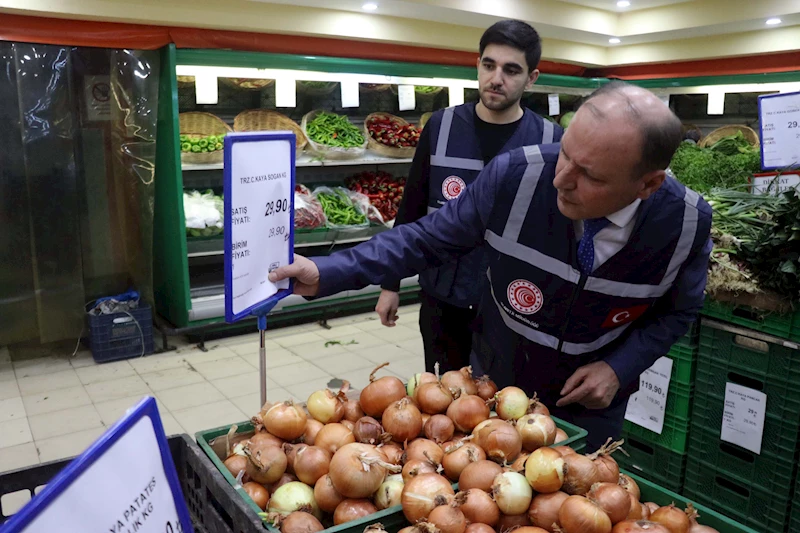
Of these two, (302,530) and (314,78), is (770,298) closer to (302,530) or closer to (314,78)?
(302,530)

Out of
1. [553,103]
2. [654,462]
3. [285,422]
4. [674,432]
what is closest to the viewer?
[285,422]

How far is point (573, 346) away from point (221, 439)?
3.52ft

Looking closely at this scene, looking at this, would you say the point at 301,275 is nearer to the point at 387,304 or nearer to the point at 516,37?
the point at 387,304

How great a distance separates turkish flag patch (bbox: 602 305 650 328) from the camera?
1.92 metres

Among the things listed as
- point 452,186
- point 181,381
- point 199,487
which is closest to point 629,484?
point 199,487

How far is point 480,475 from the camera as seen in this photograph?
1.34 metres

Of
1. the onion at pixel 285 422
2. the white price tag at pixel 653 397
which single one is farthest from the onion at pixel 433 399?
the white price tag at pixel 653 397

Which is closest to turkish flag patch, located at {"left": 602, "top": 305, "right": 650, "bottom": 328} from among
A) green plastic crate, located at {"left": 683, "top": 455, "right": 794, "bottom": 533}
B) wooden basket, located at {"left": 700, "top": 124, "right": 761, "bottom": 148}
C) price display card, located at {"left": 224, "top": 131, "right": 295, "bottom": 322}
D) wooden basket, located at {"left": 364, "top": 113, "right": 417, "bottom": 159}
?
price display card, located at {"left": 224, "top": 131, "right": 295, "bottom": 322}

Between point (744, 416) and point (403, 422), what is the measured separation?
2022mm

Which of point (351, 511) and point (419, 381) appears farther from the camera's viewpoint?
point (419, 381)

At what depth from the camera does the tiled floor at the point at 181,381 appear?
149 inches

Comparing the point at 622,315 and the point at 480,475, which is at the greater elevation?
the point at 622,315

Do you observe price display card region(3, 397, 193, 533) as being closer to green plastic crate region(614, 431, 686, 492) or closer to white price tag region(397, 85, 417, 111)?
green plastic crate region(614, 431, 686, 492)

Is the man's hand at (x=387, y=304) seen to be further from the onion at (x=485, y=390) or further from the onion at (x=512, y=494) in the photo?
the onion at (x=512, y=494)
